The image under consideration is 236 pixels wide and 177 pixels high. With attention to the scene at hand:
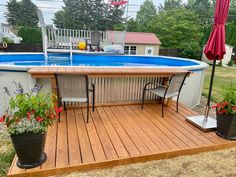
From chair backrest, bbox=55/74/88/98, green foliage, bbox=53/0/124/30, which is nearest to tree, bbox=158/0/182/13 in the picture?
green foliage, bbox=53/0/124/30

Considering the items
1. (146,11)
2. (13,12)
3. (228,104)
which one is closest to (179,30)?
(228,104)

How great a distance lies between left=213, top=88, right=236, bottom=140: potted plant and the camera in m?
2.41

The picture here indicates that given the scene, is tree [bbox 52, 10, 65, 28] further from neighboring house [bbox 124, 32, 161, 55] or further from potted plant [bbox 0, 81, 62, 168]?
potted plant [bbox 0, 81, 62, 168]

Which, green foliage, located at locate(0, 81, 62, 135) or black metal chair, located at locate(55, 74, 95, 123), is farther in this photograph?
black metal chair, located at locate(55, 74, 95, 123)

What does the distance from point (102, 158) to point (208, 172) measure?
1.14 m

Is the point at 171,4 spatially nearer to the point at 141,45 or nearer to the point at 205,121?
the point at 141,45

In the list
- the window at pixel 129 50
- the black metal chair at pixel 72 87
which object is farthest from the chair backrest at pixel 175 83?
the window at pixel 129 50

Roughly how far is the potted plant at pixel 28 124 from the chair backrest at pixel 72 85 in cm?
89

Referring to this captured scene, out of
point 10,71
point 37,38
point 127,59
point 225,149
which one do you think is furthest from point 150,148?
point 37,38

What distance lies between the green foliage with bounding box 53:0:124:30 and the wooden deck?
2692 centimetres

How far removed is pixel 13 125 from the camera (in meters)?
1.71

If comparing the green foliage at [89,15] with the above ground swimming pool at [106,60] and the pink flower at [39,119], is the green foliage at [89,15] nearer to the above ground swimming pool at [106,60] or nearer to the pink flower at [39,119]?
the above ground swimming pool at [106,60]

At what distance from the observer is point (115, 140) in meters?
2.44

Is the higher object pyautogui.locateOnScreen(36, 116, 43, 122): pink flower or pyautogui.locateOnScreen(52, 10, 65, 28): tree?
pyautogui.locateOnScreen(52, 10, 65, 28): tree
